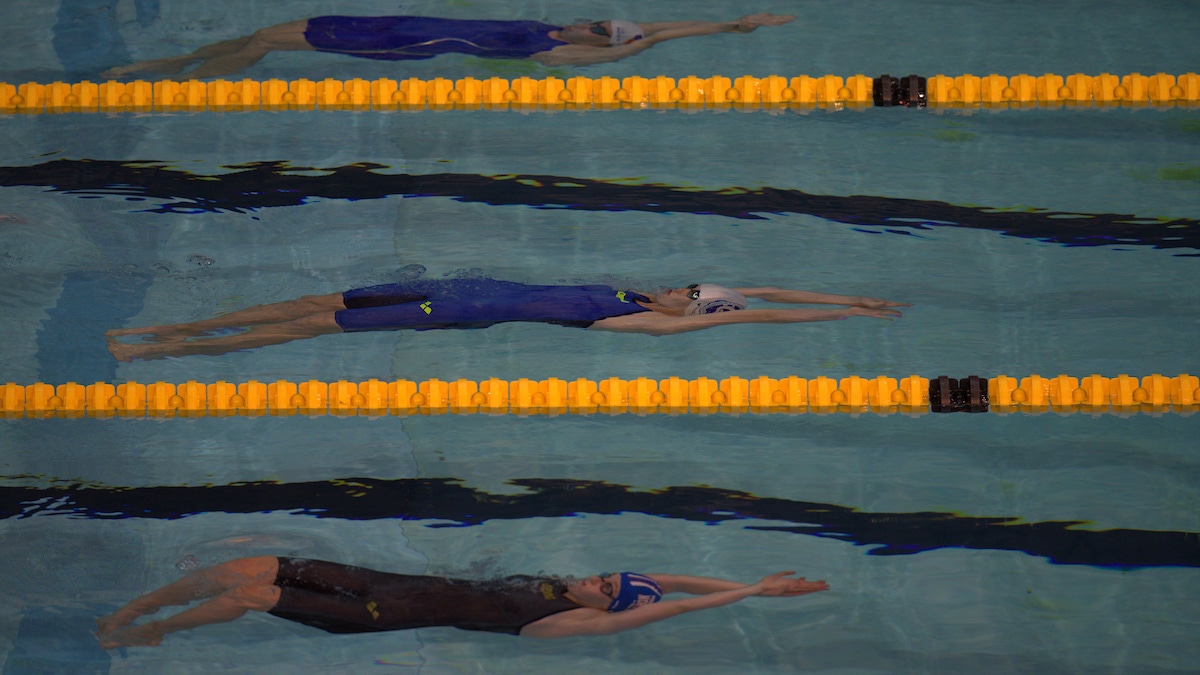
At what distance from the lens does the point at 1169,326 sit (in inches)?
170

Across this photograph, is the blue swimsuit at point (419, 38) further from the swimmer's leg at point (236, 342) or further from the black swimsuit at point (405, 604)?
the black swimsuit at point (405, 604)

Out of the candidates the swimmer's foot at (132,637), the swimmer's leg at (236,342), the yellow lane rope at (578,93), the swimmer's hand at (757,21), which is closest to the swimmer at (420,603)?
the swimmer's foot at (132,637)

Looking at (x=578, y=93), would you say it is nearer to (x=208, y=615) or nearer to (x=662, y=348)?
(x=662, y=348)

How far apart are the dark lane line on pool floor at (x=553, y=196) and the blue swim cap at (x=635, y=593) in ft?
5.07

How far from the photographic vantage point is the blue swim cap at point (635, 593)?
3.80m

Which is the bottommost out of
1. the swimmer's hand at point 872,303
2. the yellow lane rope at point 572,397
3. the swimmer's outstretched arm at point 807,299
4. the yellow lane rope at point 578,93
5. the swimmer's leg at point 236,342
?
the yellow lane rope at point 572,397

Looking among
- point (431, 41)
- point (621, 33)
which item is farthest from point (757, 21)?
point (431, 41)

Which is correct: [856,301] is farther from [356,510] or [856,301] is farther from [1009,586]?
[356,510]

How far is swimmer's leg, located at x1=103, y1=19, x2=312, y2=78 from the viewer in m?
5.10

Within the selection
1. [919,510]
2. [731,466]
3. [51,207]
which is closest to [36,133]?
A: [51,207]

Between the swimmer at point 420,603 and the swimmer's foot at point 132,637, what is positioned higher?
the swimmer at point 420,603

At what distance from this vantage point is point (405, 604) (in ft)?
12.5

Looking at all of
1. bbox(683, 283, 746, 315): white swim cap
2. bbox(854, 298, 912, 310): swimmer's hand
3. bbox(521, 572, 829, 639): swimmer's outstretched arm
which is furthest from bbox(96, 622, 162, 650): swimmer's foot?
bbox(854, 298, 912, 310): swimmer's hand

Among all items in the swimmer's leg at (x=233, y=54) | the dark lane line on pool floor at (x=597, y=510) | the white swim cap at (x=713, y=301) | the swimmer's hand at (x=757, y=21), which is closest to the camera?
the dark lane line on pool floor at (x=597, y=510)
